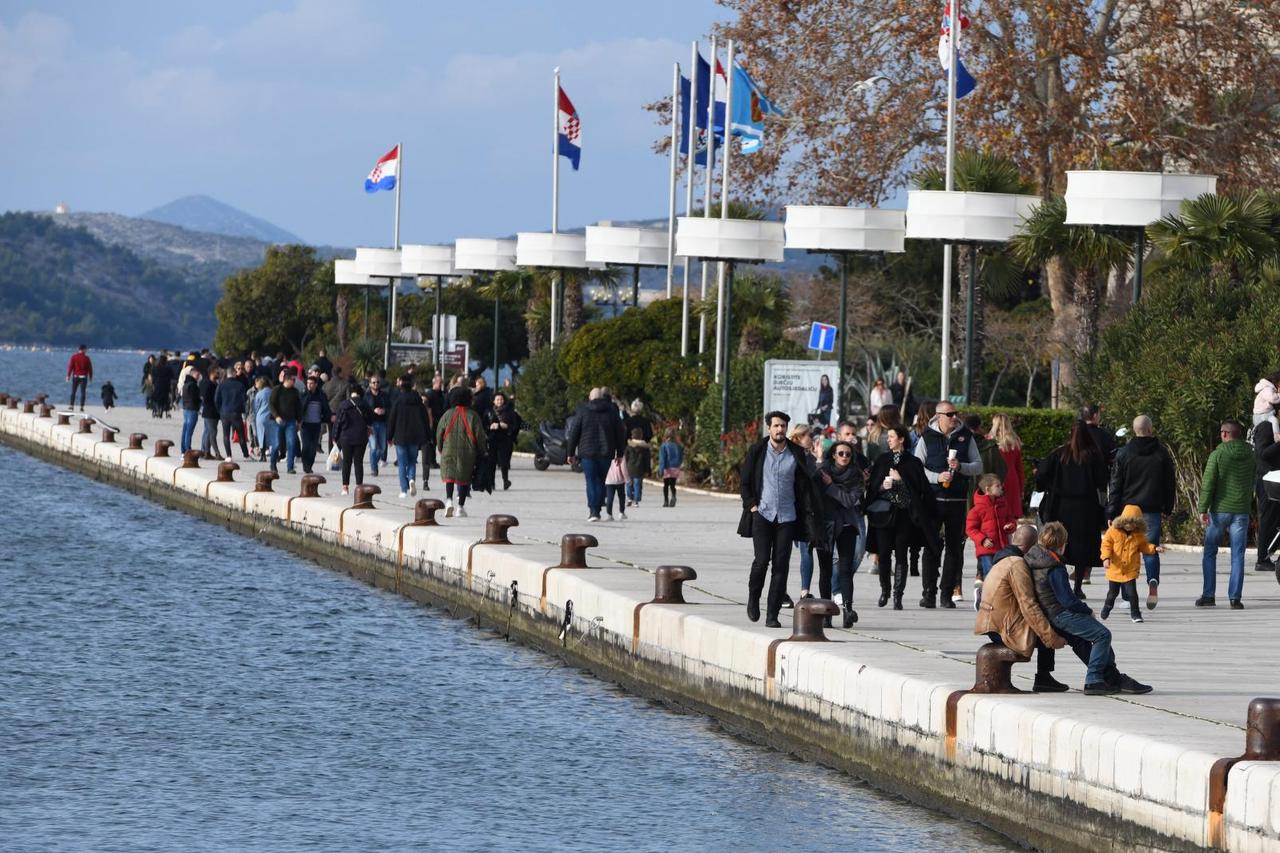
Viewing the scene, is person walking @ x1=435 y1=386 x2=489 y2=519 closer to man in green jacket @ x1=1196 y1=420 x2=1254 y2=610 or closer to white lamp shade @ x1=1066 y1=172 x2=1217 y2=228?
white lamp shade @ x1=1066 y1=172 x2=1217 y2=228

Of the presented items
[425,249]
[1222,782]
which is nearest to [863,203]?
[425,249]

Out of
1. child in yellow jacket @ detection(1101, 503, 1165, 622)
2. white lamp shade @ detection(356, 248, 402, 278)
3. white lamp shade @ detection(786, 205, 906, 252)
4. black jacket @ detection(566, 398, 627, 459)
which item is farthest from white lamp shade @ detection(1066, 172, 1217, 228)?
white lamp shade @ detection(356, 248, 402, 278)

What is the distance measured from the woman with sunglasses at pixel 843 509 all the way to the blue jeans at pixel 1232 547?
3505mm

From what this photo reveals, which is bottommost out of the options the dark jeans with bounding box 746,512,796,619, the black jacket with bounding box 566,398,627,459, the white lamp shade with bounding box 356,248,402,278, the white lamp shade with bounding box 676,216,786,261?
the dark jeans with bounding box 746,512,796,619

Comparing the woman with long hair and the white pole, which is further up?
the white pole

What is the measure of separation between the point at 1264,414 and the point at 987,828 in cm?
1090

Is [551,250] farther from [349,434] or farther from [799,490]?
[799,490]

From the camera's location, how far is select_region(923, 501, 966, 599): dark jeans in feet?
60.4

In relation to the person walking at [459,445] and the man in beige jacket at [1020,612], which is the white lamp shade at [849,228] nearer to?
the person walking at [459,445]

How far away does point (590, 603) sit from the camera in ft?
61.1

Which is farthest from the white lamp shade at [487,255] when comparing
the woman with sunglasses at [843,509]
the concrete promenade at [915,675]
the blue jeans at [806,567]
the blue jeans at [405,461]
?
the woman with sunglasses at [843,509]

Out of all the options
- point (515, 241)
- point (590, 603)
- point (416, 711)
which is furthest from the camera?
point (515, 241)

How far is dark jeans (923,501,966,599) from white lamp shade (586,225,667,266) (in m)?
23.6

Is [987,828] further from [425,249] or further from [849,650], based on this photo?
[425,249]
